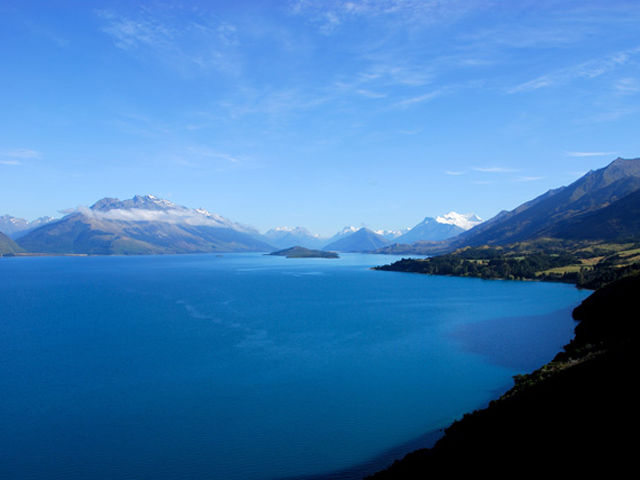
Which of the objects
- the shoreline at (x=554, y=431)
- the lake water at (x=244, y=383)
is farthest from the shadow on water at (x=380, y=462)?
the shoreline at (x=554, y=431)

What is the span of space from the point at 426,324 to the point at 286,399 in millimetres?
47791

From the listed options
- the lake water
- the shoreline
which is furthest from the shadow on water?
the shoreline

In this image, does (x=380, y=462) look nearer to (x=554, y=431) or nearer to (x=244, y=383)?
A: (x=554, y=431)

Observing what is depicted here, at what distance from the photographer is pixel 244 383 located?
4744cm

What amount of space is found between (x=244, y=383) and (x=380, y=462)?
21.2 metres

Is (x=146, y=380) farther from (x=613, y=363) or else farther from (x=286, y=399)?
(x=613, y=363)

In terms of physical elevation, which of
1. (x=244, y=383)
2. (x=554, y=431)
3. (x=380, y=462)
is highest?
(x=554, y=431)

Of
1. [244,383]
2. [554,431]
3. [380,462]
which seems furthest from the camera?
[244,383]

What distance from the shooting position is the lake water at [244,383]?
31438 millimetres

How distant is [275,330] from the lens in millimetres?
77312

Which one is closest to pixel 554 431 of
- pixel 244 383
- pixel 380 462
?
pixel 380 462

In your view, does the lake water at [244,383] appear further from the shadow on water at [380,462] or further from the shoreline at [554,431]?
the shoreline at [554,431]

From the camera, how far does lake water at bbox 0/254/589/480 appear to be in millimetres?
31438

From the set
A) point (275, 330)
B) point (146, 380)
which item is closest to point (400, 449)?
point (146, 380)
